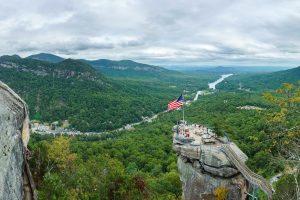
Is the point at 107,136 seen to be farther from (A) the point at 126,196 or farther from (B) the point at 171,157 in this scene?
(A) the point at 126,196

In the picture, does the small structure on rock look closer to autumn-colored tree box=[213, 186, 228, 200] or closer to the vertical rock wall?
the vertical rock wall

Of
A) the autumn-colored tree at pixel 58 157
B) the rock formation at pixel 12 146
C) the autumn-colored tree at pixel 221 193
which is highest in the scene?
the rock formation at pixel 12 146

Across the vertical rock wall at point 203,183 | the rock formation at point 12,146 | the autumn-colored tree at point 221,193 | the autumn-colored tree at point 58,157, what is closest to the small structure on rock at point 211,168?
the vertical rock wall at point 203,183

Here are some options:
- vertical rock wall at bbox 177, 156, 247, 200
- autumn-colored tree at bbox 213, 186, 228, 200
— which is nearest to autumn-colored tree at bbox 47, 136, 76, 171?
vertical rock wall at bbox 177, 156, 247, 200

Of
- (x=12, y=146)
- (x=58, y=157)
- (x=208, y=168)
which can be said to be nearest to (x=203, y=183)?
(x=208, y=168)

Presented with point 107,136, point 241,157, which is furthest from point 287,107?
point 107,136

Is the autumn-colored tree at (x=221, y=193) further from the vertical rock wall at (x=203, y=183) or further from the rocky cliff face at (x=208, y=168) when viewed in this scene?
the vertical rock wall at (x=203, y=183)

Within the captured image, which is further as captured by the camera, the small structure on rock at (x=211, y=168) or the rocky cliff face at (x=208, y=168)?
the rocky cliff face at (x=208, y=168)
